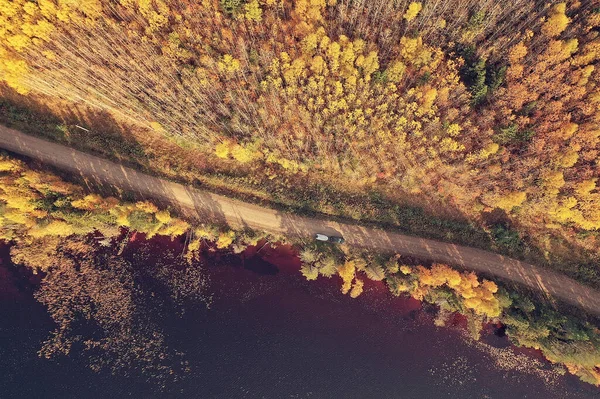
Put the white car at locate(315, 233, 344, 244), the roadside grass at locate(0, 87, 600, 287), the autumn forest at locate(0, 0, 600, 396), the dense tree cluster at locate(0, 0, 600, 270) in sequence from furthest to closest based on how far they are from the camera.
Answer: the white car at locate(315, 233, 344, 244) < the roadside grass at locate(0, 87, 600, 287) < the autumn forest at locate(0, 0, 600, 396) < the dense tree cluster at locate(0, 0, 600, 270)

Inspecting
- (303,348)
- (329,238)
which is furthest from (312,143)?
(303,348)

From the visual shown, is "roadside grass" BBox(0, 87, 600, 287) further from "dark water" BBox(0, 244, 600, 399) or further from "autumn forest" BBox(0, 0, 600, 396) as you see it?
"dark water" BBox(0, 244, 600, 399)

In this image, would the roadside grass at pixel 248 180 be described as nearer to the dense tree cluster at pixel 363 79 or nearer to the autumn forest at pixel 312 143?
the autumn forest at pixel 312 143

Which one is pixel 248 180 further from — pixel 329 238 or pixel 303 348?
pixel 303 348

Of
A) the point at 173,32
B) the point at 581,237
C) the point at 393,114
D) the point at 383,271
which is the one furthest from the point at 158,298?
the point at 581,237

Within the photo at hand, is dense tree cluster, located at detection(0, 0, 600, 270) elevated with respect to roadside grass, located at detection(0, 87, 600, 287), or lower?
elevated

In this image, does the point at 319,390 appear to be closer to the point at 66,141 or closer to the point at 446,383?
the point at 446,383

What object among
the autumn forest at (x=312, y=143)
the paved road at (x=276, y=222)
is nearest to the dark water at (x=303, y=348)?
the autumn forest at (x=312, y=143)

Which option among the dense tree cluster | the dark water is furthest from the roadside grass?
the dark water
